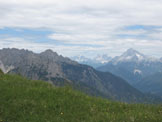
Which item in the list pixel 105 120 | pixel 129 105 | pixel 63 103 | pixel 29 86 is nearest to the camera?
pixel 105 120

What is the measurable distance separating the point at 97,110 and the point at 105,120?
1.98 meters

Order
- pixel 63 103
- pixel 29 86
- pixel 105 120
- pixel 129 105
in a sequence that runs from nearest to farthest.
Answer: pixel 105 120, pixel 63 103, pixel 129 105, pixel 29 86

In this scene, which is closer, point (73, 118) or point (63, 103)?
point (73, 118)

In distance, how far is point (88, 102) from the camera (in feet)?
51.8

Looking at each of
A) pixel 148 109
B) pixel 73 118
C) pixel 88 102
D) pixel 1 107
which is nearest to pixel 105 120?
pixel 73 118

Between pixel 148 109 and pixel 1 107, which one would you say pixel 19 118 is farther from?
pixel 148 109

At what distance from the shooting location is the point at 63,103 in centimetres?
1525

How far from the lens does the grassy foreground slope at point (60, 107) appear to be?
42.6 feet

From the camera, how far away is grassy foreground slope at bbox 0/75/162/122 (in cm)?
1298

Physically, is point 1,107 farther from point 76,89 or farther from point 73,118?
point 76,89

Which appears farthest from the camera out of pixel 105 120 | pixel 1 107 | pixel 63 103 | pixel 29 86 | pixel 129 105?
pixel 29 86

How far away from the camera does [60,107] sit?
14641 millimetres

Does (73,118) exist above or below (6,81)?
below

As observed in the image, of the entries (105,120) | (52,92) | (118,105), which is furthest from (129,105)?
(52,92)
